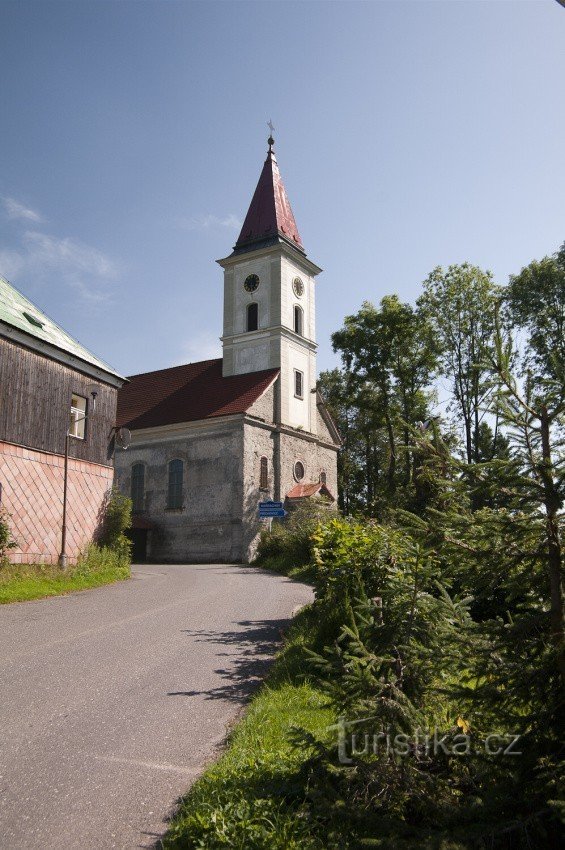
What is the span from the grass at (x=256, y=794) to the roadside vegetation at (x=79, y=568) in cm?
921

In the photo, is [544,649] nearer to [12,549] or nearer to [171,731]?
[171,731]

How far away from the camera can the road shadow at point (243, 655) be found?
6532 millimetres

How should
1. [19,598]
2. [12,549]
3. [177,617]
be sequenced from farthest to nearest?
[12,549] < [19,598] < [177,617]

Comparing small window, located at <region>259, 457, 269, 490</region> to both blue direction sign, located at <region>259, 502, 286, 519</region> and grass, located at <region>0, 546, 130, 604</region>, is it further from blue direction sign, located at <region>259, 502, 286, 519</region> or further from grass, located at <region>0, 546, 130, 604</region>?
grass, located at <region>0, 546, 130, 604</region>

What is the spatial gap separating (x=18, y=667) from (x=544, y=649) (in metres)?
6.40

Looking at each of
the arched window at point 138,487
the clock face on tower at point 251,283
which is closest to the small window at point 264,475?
the arched window at point 138,487

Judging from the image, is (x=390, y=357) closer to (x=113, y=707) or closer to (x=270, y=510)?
(x=270, y=510)

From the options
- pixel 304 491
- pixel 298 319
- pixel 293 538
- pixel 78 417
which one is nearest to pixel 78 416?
pixel 78 417

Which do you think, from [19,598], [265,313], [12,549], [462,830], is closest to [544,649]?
[462,830]

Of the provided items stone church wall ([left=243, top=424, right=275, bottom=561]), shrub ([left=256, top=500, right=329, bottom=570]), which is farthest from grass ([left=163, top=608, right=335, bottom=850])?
stone church wall ([left=243, top=424, right=275, bottom=561])

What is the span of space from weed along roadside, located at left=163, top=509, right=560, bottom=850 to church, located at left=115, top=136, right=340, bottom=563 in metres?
24.7

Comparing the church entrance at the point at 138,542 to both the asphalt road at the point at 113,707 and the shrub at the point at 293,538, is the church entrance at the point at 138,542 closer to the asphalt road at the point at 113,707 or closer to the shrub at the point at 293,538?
the shrub at the point at 293,538

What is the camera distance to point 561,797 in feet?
9.29

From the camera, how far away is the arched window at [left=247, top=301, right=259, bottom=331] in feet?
112
